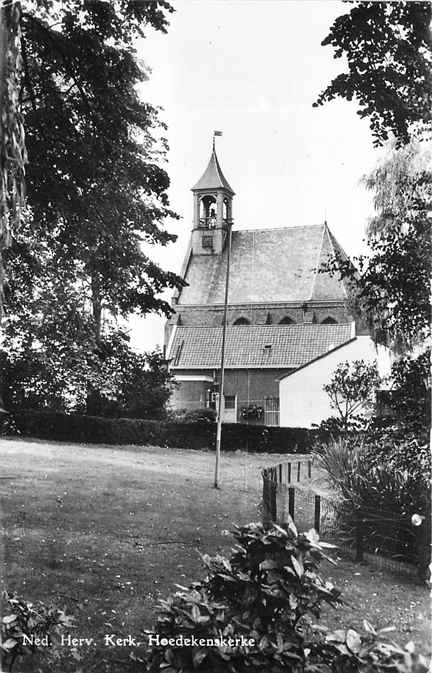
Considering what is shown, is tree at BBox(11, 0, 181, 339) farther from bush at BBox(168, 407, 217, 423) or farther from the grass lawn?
the grass lawn

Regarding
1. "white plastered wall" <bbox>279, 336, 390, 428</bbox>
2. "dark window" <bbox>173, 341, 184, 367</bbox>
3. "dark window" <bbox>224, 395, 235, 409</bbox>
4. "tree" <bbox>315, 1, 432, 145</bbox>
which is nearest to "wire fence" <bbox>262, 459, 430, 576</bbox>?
"white plastered wall" <bbox>279, 336, 390, 428</bbox>

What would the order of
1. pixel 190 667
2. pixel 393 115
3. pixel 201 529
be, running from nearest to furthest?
pixel 190 667
pixel 393 115
pixel 201 529

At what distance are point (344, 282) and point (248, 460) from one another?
182 centimetres

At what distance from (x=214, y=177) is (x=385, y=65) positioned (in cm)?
163

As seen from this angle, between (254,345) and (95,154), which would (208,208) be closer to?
(95,154)

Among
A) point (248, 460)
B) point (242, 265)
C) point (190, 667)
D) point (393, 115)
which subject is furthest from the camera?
point (242, 265)

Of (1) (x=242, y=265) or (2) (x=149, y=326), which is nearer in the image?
(2) (x=149, y=326)

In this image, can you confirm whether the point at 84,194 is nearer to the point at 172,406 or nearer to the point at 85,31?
the point at 85,31

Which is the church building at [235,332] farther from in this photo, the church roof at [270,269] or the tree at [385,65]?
the tree at [385,65]

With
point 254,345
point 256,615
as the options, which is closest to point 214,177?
point 254,345

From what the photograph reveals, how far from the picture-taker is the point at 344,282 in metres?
4.96

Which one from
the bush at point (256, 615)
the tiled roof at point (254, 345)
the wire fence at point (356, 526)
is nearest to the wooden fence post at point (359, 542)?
the wire fence at point (356, 526)

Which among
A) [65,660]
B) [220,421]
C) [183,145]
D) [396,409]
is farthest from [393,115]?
[65,660]

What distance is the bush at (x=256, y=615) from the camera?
2994 mm
